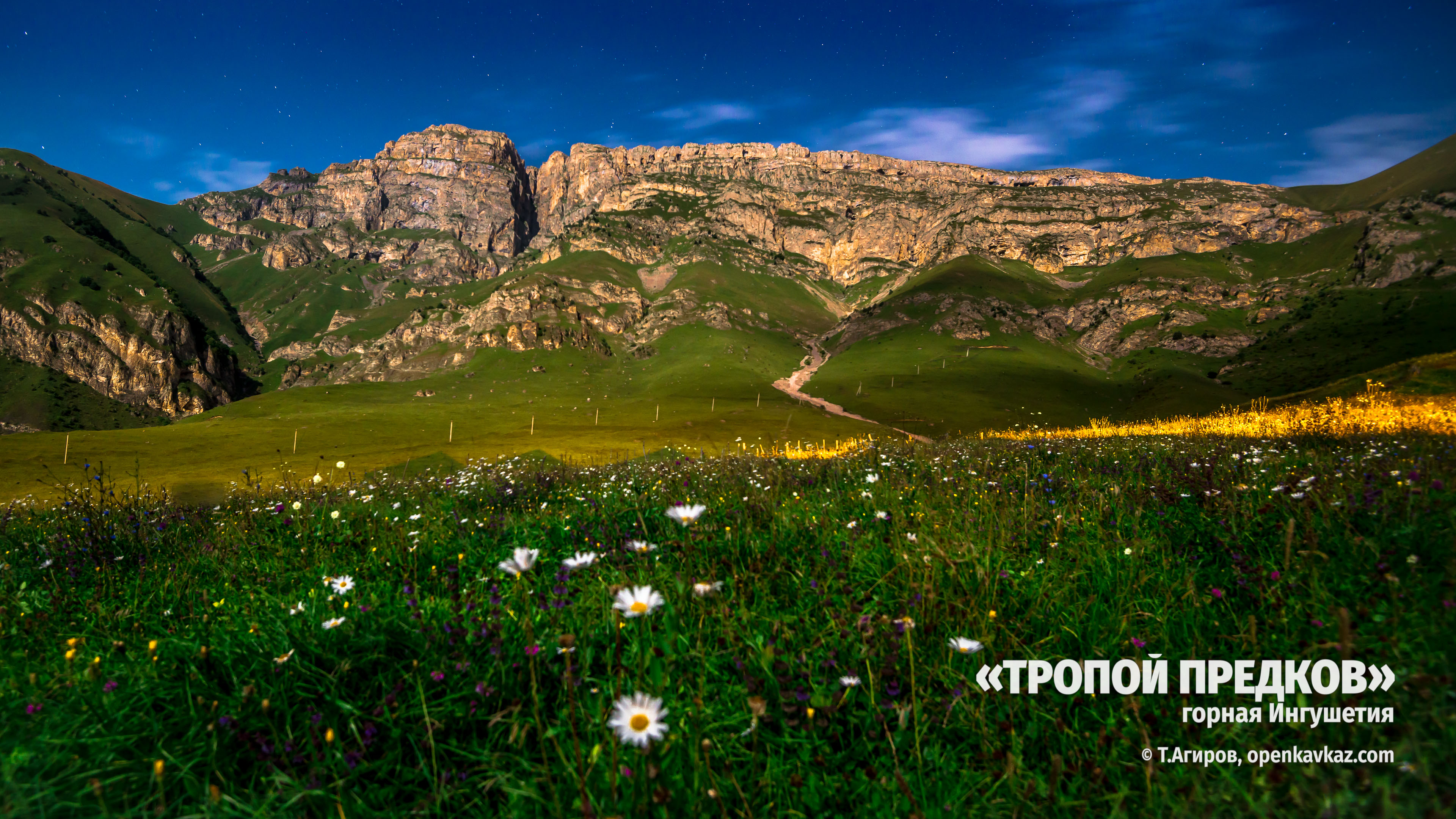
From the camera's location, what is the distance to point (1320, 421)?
16406 millimetres

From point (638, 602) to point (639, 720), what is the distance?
1.65 ft

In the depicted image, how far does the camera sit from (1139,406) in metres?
138

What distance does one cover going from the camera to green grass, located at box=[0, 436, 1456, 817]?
2438 mm

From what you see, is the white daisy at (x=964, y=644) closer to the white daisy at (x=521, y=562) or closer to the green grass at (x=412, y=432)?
the white daisy at (x=521, y=562)

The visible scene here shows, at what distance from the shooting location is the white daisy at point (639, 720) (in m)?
2.06

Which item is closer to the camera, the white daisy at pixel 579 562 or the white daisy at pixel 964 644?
the white daisy at pixel 964 644

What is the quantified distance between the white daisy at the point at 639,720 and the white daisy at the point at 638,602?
1.12ft

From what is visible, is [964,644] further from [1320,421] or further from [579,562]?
[1320,421]

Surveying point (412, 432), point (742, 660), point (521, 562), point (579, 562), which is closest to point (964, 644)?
point (742, 660)

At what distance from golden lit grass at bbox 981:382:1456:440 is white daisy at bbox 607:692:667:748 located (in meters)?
18.1

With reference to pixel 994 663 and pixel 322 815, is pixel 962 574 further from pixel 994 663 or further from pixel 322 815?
pixel 322 815

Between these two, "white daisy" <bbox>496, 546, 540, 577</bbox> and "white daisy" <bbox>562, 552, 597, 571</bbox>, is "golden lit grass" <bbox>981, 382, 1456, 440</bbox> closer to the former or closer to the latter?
"white daisy" <bbox>562, 552, 597, 571</bbox>
